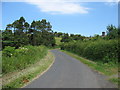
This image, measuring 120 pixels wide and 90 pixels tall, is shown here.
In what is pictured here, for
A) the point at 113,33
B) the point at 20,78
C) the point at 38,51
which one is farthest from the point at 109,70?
the point at 113,33

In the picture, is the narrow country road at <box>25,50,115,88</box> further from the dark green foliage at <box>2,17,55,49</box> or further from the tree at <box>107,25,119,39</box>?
the dark green foliage at <box>2,17,55,49</box>

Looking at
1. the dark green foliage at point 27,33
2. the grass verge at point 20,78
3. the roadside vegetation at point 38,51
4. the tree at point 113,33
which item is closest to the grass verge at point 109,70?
the roadside vegetation at point 38,51

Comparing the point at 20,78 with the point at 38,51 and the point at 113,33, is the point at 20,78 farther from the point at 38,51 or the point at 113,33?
the point at 113,33

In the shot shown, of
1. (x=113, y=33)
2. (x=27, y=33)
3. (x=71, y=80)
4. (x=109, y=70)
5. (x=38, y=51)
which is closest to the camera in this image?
(x=71, y=80)

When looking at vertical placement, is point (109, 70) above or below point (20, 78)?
below

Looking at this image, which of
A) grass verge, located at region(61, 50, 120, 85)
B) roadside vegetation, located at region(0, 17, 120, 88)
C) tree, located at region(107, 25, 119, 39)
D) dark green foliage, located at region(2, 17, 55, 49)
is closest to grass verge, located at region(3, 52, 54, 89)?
roadside vegetation, located at region(0, 17, 120, 88)

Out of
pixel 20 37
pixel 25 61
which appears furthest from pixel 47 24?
pixel 25 61

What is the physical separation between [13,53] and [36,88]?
31.5ft

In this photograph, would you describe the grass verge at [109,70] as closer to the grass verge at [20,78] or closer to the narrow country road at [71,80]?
the narrow country road at [71,80]

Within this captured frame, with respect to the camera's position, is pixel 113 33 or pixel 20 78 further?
pixel 113 33

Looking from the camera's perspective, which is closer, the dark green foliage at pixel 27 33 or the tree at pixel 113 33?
the tree at pixel 113 33

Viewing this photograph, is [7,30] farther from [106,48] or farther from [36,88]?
[36,88]

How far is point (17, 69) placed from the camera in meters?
15.1

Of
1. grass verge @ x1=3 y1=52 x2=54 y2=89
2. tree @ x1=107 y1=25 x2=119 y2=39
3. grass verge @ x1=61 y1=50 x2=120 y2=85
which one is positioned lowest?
grass verge @ x1=61 y1=50 x2=120 y2=85
